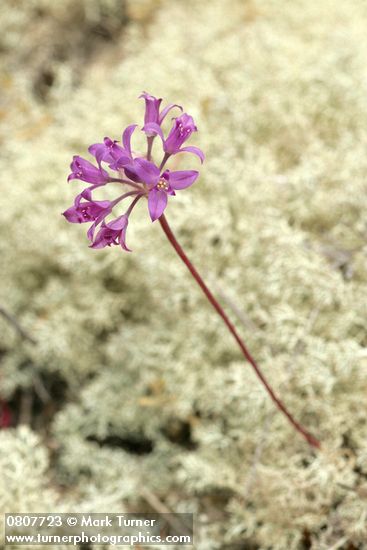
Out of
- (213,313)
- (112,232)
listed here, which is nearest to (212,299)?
(112,232)

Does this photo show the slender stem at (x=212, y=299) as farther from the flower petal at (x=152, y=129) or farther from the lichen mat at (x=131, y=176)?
the flower petal at (x=152, y=129)

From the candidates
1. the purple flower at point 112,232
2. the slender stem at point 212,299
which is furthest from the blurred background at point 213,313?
the purple flower at point 112,232

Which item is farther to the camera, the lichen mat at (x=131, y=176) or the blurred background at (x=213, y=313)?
the blurred background at (x=213, y=313)

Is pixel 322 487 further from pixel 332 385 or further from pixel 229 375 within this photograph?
pixel 229 375

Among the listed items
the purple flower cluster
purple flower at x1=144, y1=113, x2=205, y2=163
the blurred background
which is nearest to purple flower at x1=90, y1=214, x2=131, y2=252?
the purple flower cluster

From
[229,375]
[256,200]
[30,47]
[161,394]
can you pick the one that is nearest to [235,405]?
[229,375]

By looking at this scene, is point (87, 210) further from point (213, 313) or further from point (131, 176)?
point (213, 313)
